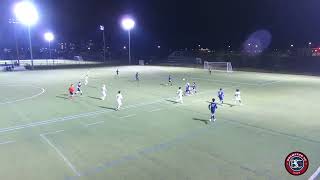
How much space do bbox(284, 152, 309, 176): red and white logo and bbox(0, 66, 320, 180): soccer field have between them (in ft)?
0.85

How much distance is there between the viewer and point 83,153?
1543 centimetres

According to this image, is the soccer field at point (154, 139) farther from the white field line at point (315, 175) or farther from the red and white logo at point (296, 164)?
the red and white logo at point (296, 164)

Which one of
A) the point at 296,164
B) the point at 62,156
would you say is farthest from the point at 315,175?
the point at 62,156

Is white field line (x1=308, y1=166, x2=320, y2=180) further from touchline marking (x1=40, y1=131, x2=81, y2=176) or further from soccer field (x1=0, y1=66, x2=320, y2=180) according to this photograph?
touchline marking (x1=40, y1=131, x2=81, y2=176)

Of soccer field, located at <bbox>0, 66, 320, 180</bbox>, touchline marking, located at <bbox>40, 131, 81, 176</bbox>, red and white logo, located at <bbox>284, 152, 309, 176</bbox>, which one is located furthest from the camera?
touchline marking, located at <bbox>40, 131, 81, 176</bbox>

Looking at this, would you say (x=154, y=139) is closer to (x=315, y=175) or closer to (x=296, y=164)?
(x=296, y=164)

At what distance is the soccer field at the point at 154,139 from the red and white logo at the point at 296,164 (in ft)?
0.85

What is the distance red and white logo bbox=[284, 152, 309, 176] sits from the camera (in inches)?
492

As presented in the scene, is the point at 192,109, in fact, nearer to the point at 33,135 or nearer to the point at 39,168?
the point at 33,135

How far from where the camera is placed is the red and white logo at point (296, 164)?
12508mm

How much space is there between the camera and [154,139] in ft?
57.8

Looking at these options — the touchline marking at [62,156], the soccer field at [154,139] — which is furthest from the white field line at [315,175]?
the touchline marking at [62,156]

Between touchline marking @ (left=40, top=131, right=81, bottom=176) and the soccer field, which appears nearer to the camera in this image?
the soccer field

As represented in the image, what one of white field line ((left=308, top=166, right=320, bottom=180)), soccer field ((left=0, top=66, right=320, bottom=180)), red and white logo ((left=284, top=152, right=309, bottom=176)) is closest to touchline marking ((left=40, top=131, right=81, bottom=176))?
soccer field ((left=0, top=66, right=320, bottom=180))
